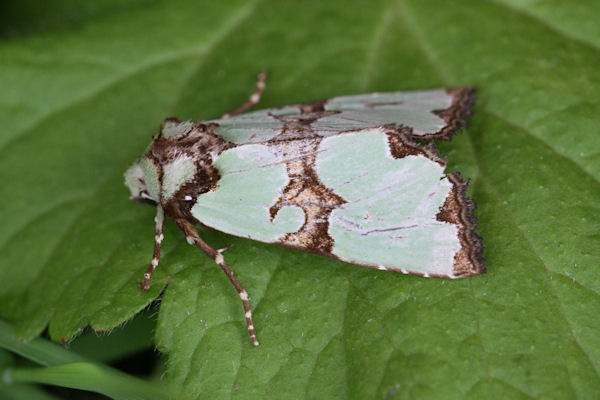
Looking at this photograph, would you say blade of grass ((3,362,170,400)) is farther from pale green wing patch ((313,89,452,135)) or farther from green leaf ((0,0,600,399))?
pale green wing patch ((313,89,452,135))

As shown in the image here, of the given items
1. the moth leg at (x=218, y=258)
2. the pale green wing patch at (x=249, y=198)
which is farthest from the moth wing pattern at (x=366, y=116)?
the moth leg at (x=218, y=258)

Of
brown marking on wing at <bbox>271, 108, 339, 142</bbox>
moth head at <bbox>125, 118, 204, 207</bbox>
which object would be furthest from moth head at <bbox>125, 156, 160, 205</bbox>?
brown marking on wing at <bbox>271, 108, 339, 142</bbox>

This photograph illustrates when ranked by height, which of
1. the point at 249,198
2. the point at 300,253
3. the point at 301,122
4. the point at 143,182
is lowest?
the point at 300,253

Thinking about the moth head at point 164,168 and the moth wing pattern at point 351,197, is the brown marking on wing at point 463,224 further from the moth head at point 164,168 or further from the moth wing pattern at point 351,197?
the moth head at point 164,168

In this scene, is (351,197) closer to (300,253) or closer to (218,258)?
(300,253)

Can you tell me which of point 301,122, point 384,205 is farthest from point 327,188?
point 301,122

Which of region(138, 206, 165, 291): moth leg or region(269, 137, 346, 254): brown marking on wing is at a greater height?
region(269, 137, 346, 254): brown marking on wing
